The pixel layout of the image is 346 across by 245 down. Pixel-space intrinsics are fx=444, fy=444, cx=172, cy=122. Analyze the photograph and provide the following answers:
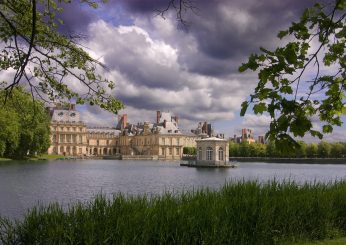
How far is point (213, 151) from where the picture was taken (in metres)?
62.8

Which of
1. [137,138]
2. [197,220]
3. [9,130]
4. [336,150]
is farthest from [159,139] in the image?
[197,220]

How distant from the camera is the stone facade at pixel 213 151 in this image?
61750mm

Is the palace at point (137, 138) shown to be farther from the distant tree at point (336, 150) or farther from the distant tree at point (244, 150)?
the distant tree at point (336, 150)

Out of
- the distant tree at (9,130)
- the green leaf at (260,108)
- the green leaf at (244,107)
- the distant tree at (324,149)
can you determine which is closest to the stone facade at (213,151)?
the distant tree at (9,130)

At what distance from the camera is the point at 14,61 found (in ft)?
25.3

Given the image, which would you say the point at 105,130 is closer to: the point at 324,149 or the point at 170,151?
the point at 170,151

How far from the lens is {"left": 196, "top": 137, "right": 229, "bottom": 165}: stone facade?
61.8 meters

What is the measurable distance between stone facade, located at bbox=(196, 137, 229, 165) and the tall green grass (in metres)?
50.6

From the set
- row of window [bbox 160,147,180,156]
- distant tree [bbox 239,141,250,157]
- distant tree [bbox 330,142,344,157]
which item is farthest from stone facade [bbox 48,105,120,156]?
distant tree [bbox 330,142,344,157]

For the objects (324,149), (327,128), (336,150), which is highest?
(324,149)

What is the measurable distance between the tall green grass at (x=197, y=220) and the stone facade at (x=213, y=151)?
50612mm

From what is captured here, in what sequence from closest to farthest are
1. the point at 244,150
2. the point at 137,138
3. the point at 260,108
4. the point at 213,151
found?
the point at 260,108 → the point at 213,151 → the point at 244,150 → the point at 137,138

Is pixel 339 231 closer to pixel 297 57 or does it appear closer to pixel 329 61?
pixel 329 61

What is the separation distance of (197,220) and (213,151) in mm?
55086
